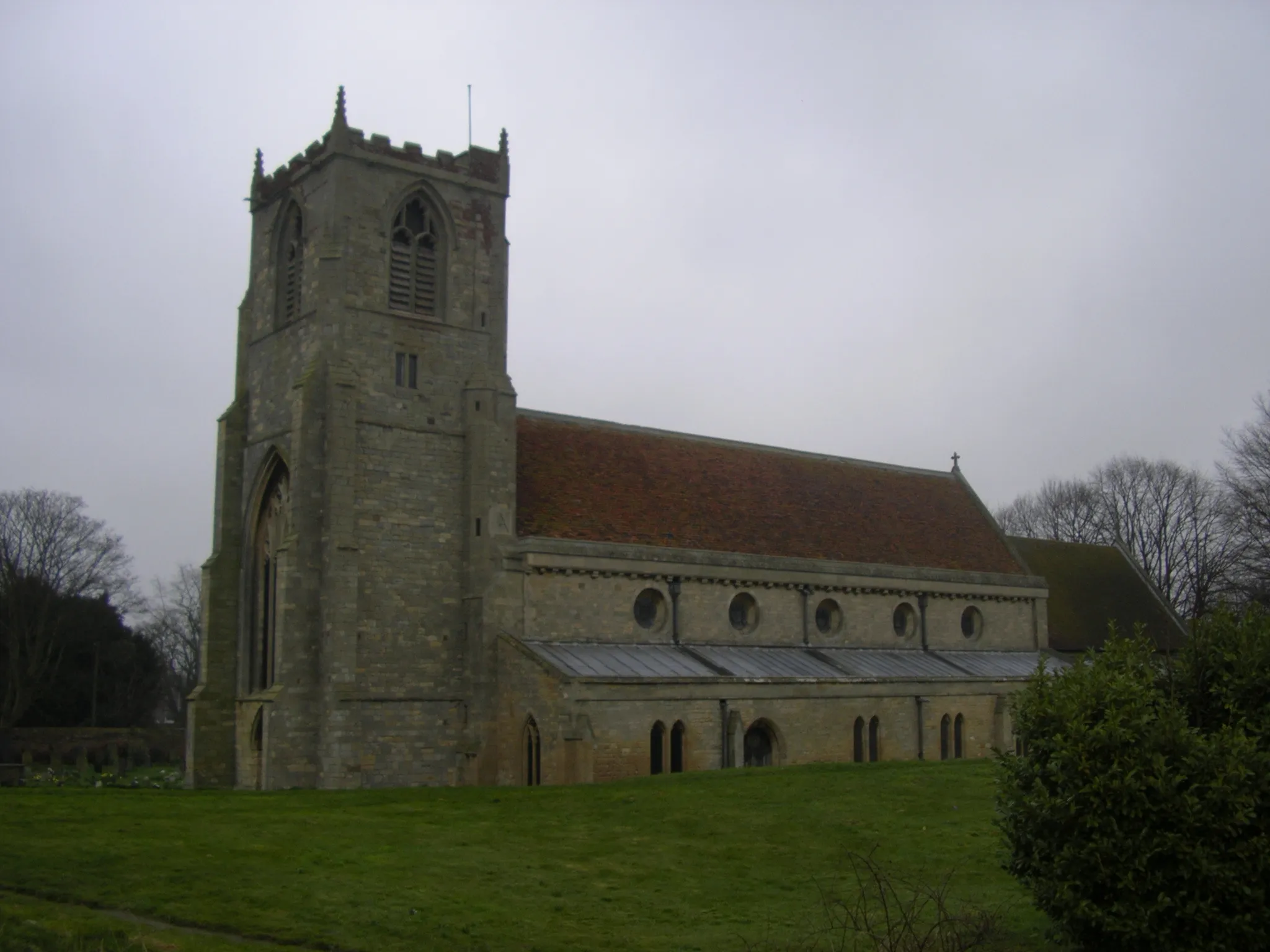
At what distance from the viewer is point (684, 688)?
102 feet

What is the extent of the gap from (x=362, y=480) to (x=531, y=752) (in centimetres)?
780

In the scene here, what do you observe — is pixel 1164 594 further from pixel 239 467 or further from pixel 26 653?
pixel 26 653

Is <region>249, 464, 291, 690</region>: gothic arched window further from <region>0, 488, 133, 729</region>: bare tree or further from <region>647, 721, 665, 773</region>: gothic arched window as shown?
<region>0, 488, 133, 729</region>: bare tree

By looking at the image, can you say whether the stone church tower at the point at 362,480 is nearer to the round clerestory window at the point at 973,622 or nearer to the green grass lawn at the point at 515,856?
the green grass lawn at the point at 515,856

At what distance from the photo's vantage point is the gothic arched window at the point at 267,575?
3262 cm

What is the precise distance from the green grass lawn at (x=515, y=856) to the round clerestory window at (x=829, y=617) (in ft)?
40.3

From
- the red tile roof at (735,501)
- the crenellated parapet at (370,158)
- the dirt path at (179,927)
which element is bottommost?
the dirt path at (179,927)

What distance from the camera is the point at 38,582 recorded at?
196 ft

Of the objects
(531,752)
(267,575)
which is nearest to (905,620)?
(531,752)

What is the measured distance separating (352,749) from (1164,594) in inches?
1976

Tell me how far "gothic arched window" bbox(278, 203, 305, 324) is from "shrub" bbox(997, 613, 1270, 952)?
24.6m

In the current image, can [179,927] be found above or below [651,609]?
below

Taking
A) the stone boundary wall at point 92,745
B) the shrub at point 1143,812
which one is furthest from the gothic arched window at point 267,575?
the shrub at point 1143,812

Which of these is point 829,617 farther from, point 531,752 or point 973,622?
point 531,752
